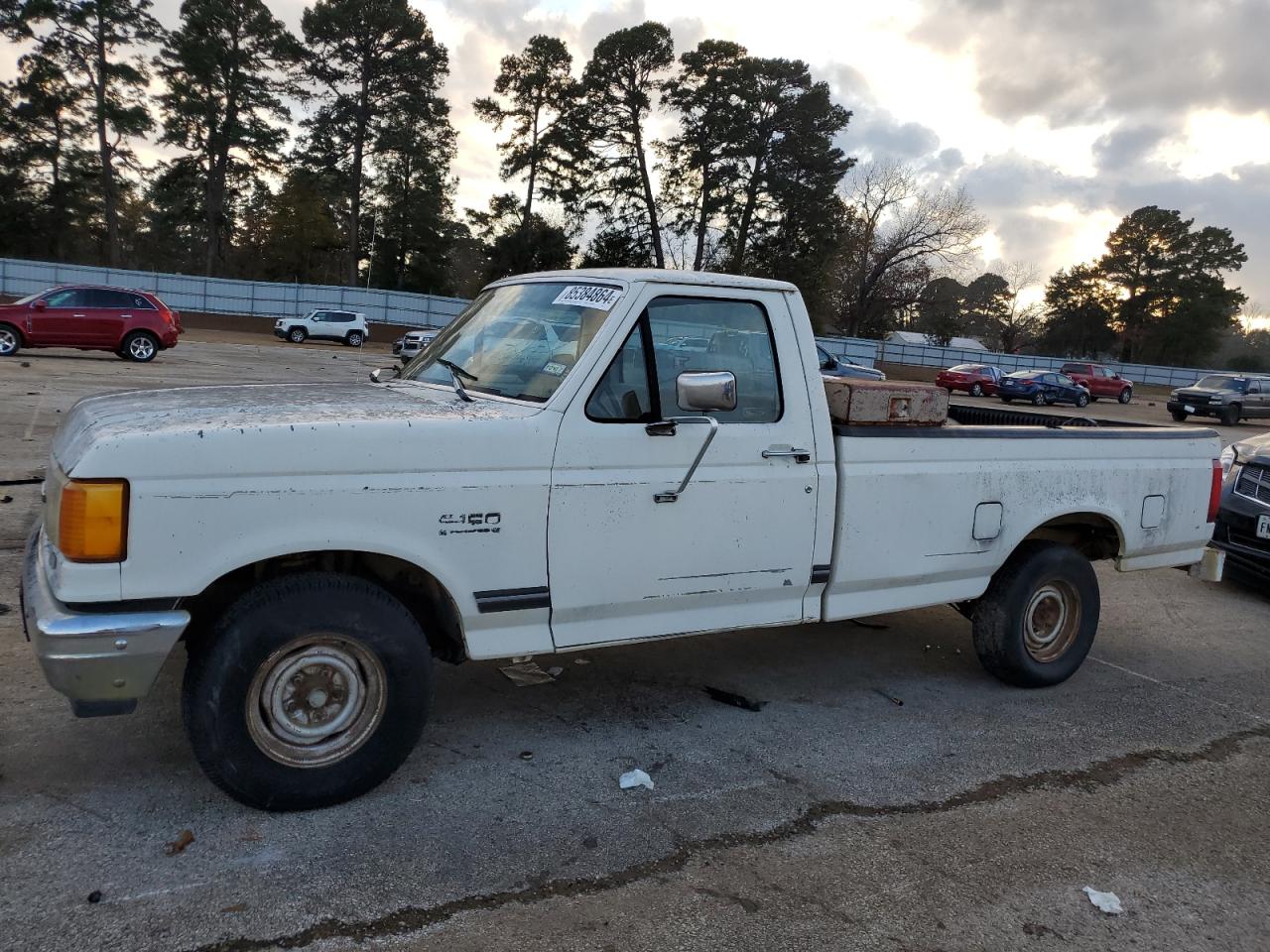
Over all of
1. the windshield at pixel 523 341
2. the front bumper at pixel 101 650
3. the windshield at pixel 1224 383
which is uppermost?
the windshield at pixel 1224 383

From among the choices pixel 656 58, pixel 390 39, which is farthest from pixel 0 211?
pixel 656 58

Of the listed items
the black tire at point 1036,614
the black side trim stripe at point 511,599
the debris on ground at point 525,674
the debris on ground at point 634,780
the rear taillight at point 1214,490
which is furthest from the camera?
the rear taillight at point 1214,490

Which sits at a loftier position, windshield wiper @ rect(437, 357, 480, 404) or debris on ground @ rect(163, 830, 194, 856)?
windshield wiper @ rect(437, 357, 480, 404)

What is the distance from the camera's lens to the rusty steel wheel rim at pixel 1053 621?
16.4ft

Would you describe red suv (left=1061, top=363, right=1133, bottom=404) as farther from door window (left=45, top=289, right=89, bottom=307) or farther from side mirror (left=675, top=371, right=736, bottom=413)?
side mirror (left=675, top=371, right=736, bottom=413)

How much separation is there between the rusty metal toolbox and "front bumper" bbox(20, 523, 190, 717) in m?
2.79

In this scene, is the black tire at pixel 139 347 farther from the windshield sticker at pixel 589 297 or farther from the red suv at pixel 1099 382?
the red suv at pixel 1099 382

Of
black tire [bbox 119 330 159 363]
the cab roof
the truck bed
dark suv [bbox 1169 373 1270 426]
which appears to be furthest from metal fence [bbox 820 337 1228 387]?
the cab roof

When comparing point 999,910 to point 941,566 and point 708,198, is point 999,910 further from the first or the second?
point 708,198

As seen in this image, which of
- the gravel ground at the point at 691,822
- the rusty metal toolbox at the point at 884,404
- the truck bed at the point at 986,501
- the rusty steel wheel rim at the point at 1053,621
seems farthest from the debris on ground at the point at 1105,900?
the rusty metal toolbox at the point at 884,404

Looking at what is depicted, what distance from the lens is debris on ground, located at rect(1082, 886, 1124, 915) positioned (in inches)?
121

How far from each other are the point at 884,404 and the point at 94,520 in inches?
126

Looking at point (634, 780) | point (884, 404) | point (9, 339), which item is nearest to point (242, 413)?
point (634, 780)

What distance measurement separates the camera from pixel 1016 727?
179 inches
